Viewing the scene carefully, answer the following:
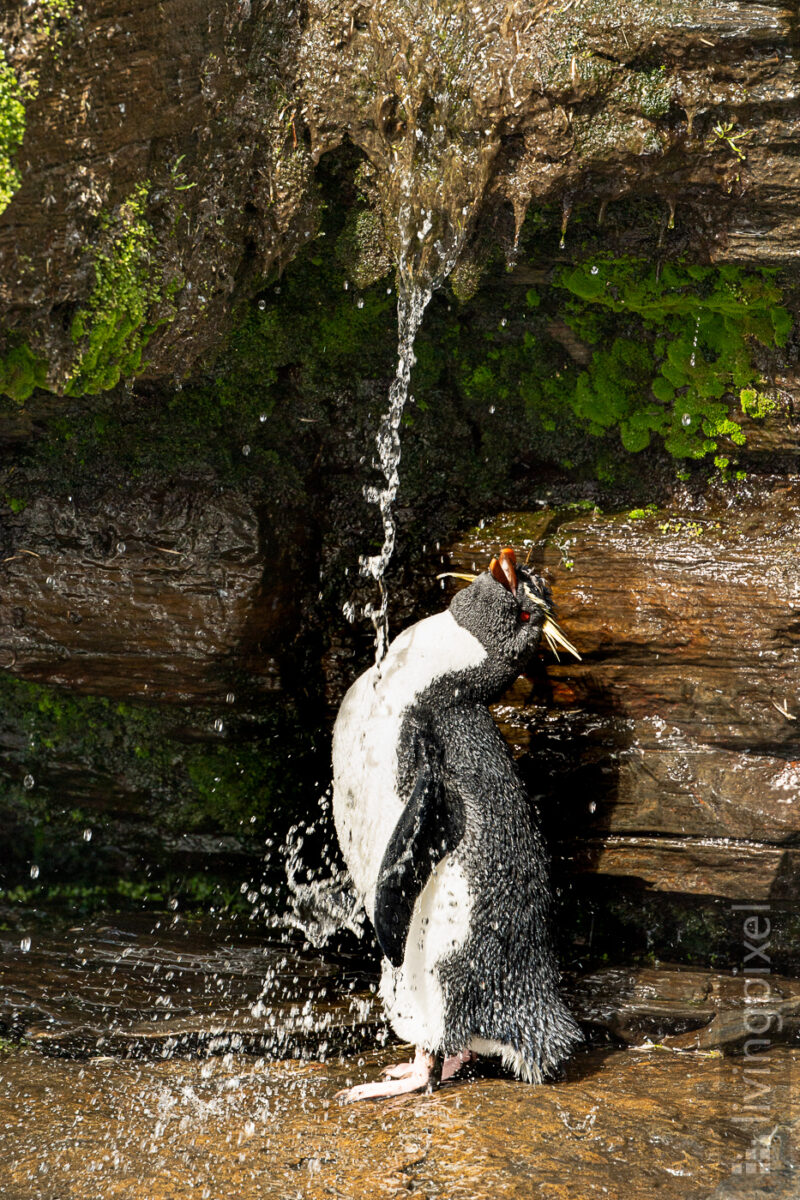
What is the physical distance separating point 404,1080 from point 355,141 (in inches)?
115

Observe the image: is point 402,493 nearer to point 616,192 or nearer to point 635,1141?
point 616,192

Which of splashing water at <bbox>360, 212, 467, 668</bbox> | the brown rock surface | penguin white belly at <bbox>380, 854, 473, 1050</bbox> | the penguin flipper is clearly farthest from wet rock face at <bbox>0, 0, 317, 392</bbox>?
→ the brown rock surface

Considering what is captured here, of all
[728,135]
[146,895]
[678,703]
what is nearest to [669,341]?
[728,135]

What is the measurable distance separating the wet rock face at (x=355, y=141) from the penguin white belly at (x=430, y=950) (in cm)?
186

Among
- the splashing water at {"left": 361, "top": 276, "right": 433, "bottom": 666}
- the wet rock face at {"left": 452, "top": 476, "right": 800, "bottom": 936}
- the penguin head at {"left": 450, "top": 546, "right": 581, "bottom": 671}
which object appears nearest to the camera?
the penguin head at {"left": 450, "top": 546, "right": 581, "bottom": 671}

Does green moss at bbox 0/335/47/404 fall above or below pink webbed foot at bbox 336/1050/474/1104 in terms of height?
above

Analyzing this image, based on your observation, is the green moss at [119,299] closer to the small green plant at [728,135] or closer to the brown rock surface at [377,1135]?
the small green plant at [728,135]

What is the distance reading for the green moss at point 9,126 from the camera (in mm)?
2533

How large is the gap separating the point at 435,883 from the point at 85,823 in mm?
1914

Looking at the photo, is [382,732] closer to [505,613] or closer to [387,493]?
[505,613]

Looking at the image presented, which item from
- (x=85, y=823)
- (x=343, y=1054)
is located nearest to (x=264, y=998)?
(x=343, y=1054)

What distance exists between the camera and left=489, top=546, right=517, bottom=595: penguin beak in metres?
3.42

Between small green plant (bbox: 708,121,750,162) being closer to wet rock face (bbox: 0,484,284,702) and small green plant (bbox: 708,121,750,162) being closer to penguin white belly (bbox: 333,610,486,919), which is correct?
penguin white belly (bbox: 333,610,486,919)

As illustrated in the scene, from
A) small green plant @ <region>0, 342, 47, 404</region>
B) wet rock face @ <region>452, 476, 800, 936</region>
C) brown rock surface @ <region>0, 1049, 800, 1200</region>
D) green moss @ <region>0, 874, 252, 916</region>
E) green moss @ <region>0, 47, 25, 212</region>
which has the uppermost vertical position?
green moss @ <region>0, 47, 25, 212</region>
